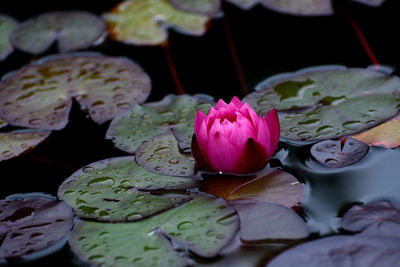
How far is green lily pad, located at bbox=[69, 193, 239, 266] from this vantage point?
1249mm

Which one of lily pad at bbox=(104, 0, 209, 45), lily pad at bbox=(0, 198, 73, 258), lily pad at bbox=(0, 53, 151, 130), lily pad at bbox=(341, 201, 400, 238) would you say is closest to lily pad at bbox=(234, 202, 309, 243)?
lily pad at bbox=(341, 201, 400, 238)

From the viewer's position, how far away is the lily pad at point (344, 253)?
1.11 m

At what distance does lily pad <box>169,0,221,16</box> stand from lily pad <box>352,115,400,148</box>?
4.40ft

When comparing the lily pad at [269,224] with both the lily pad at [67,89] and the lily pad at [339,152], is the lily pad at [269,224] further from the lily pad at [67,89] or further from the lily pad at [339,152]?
the lily pad at [67,89]

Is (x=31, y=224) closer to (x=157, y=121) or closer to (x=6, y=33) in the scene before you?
(x=157, y=121)

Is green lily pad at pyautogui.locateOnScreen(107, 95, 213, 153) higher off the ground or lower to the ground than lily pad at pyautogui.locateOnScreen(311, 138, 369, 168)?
higher

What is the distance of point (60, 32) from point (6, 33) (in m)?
0.34

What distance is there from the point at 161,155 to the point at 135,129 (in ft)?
0.75

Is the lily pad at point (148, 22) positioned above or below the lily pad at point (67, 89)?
above

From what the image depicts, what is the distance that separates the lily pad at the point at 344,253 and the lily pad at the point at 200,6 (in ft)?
5.87

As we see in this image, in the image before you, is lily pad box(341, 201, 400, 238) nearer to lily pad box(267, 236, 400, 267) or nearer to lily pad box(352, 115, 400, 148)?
lily pad box(267, 236, 400, 267)

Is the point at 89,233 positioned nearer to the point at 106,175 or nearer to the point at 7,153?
the point at 106,175

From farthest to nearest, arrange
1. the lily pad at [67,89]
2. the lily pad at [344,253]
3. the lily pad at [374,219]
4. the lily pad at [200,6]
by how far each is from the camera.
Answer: the lily pad at [200,6], the lily pad at [67,89], the lily pad at [374,219], the lily pad at [344,253]

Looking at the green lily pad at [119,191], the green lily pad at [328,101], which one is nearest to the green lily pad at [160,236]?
the green lily pad at [119,191]
